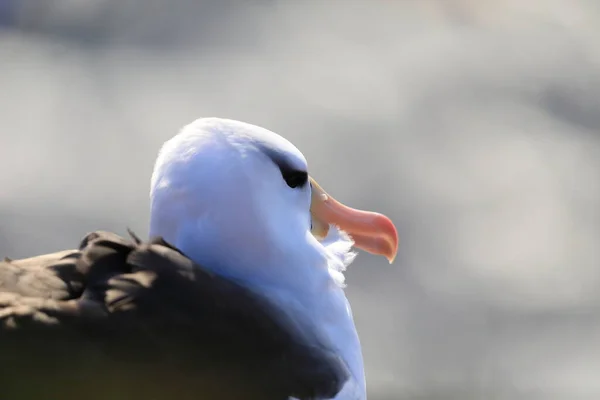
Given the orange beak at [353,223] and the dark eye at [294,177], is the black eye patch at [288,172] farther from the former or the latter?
the orange beak at [353,223]

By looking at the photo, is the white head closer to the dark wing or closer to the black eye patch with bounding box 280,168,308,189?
the black eye patch with bounding box 280,168,308,189

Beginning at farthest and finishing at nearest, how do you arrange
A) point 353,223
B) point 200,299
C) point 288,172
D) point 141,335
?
1. point 353,223
2. point 288,172
3. point 200,299
4. point 141,335

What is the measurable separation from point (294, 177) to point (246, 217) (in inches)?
10.2

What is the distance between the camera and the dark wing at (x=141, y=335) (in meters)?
2.87

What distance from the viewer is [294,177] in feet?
11.6

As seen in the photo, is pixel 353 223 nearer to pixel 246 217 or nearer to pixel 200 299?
pixel 246 217

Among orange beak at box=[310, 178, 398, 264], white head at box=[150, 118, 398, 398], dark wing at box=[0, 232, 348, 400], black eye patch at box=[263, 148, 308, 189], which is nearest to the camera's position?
dark wing at box=[0, 232, 348, 400]

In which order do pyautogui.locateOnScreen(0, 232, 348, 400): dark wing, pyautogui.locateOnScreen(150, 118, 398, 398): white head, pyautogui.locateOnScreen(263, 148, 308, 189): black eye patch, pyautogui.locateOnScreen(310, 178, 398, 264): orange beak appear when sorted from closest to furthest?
pyautogui.locateOnScreen(0, 232, 348, 400): dark wing < pyautogui.locateOnScreen(150, 118, 398, 398): white head < pyautogui.locateOnScreen(263, 148, 308, 189): black eye patch < pyautogui.locateOnScreen(310, 178, 398, 264): orange beak

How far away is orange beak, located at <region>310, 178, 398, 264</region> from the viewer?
3850mm

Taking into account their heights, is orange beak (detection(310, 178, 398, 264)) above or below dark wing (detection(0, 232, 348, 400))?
above

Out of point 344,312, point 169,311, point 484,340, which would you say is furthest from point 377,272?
point 169,311

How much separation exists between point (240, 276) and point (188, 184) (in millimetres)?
Answer: 289

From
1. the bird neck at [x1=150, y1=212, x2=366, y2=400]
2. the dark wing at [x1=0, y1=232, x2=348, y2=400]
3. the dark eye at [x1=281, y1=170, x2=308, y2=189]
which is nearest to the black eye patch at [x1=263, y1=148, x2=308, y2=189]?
the dark eye at [x1=281, y1=170, x2=308, y2=189]

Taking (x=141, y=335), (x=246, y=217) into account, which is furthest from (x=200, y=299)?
(x=246, y=217)
